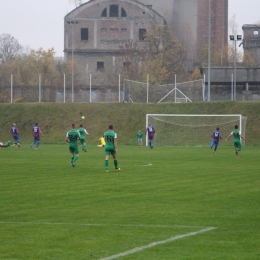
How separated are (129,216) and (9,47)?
101871mm

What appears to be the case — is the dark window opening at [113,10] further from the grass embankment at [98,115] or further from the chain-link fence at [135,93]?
the grass embankment at [98,115]

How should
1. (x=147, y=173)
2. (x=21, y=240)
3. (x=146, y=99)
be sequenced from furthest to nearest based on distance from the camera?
(x=146, y=99) → (x=147, y=173) → (x=21, y=240)

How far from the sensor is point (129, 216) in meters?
13.5

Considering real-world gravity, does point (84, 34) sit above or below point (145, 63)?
above

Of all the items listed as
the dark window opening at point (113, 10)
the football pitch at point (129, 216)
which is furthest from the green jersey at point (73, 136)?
the dark window opening at point (113, 10)

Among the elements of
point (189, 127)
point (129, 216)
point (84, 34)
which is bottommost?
point (189, 127)

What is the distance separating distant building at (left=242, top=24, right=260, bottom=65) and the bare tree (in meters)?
37.7

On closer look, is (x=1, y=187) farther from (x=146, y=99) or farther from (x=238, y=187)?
(x=146, y=99)

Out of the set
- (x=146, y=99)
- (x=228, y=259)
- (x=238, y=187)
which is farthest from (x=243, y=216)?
(x=146, y=99)

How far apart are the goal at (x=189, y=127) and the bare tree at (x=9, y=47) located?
52.0 m

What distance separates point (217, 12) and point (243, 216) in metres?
83.0

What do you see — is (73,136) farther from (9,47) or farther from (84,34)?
(9,47)

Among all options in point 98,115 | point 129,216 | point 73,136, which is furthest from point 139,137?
point 129,216

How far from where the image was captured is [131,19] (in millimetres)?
90812
